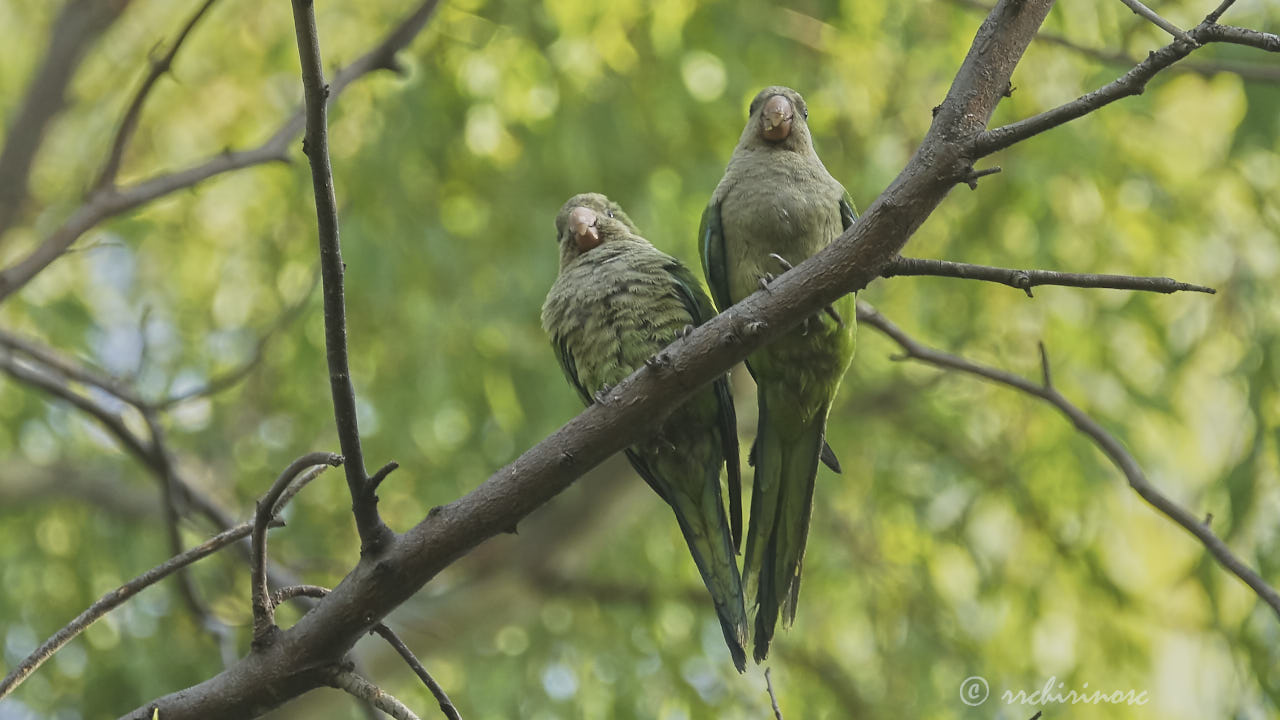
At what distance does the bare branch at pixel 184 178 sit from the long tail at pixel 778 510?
1613mm

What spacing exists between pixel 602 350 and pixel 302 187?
2.48 m

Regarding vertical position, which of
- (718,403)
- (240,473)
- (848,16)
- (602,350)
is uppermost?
(848,16)

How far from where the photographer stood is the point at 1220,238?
5023mm

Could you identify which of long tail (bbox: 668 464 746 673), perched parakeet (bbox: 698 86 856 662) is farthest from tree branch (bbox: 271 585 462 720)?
perched parakeet (bbox: 698 86 856 662)

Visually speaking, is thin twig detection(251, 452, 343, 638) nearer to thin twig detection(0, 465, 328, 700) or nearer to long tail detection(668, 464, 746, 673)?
thin twig detection(0, 465, 328, 700)

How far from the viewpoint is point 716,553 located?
3.11 meters

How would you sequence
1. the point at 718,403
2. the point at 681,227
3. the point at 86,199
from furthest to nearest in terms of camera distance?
the point at 681,227, the point at 86,199, the point at 718,403

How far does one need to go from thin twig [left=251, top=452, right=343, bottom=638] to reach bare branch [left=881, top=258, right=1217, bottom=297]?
109 cm

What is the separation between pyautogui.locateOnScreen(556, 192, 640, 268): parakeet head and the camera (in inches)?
146

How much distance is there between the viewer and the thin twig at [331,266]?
5.88 ft

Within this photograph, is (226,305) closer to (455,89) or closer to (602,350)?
(455,89)

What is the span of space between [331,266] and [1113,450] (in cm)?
221

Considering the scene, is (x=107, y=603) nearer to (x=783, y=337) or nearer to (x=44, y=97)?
(x=783, y=337)

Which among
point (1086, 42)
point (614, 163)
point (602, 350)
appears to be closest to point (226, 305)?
point (614, 163)
